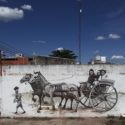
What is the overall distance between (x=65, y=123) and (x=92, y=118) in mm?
1284

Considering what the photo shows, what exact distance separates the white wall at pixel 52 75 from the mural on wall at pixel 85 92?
18 cm

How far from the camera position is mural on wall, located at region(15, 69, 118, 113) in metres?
15.5

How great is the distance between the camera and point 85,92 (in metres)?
15.7

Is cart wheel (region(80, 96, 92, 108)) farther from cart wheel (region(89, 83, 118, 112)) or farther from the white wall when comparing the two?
the white wall

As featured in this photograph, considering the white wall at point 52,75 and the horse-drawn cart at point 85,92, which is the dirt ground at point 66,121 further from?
the white wall at point 52,75

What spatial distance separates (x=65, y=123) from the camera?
14875mm

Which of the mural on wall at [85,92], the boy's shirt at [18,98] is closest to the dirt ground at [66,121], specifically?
the mural on wall at [85,92]

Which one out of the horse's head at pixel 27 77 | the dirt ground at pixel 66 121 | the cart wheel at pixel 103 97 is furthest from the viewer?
the horse's head at pixel 27 77

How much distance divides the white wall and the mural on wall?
0.18 m

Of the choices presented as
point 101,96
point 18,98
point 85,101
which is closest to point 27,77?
point 18,98

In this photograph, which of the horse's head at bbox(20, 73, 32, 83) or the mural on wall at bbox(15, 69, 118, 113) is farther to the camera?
the horse's head at bbox(20, 73, 32, 83)

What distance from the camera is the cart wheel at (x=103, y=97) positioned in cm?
1545

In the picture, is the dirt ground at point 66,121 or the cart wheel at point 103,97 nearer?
the dirt ground at point 66,121

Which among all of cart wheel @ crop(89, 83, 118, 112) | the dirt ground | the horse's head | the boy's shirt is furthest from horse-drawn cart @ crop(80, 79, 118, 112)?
the boy's shirt
